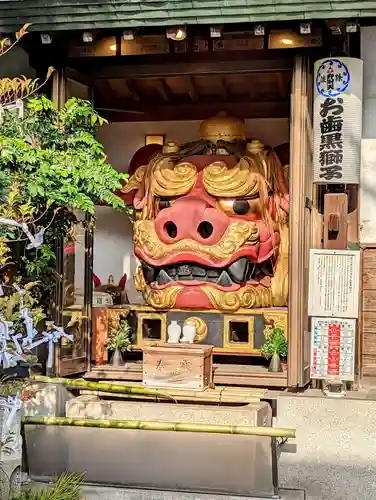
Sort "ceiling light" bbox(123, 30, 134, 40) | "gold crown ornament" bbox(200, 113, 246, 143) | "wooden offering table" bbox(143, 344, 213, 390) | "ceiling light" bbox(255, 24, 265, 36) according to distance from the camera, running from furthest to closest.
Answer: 1. "gold crown ornament" bbox(200, 113, 246, 143)
2. "wooden offering table" bbox(143, 344, 213, 390)
3. "ceiling light" bbox(123, 30, 134, 40)
4. "ceiling light" bbox(255, 24, 265, 36)

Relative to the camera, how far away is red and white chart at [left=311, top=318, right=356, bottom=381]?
26.9 ft

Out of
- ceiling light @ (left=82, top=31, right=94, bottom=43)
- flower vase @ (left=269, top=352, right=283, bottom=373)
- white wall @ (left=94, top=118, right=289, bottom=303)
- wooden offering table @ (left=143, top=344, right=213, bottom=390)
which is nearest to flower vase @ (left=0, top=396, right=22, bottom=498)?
wooden offering table @ (left=143, top=344, right=213, bottom=390)

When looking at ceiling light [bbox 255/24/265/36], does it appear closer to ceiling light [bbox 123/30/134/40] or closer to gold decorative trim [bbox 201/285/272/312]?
ceiling light [bbox 123/30/134/40]

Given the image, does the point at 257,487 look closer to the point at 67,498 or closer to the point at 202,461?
the point at 202,461

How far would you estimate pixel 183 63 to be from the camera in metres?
9.32

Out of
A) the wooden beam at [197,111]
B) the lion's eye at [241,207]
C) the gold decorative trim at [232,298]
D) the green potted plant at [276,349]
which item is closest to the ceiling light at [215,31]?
the lion's eye at [241,207]

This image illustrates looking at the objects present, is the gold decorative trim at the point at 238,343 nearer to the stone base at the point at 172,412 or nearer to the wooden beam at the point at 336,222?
the stone base at the point at 172,412

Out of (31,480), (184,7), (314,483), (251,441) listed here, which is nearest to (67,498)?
(31,480)

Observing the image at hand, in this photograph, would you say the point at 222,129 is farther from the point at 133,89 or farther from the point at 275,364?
the point at 275,364

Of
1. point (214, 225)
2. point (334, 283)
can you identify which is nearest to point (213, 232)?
point (214, 225)

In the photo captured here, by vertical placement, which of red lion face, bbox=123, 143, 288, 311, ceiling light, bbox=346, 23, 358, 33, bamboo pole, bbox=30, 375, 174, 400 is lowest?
bamboo pole, bbox=30, 375, 174, 400

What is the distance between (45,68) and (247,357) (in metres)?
4.23

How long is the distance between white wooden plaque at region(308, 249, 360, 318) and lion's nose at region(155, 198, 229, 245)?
1472 mm

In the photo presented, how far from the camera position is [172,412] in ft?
26.9
